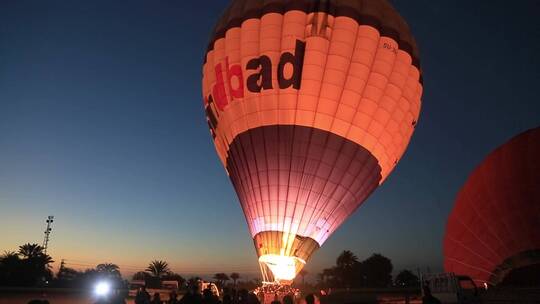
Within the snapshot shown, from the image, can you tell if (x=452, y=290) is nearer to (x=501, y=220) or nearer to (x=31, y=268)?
(x=501, y=220)

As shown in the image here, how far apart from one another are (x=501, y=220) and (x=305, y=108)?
9.24 meters

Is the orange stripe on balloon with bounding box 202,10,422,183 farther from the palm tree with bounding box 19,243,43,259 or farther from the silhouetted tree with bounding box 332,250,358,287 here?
the silhouetted tree with bounding box 332,250,358,287

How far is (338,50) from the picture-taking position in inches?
724

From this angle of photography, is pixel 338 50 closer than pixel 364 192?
Yes

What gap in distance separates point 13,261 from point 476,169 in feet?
185

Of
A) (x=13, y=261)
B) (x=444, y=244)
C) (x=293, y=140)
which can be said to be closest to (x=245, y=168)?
(x=293, y=140)

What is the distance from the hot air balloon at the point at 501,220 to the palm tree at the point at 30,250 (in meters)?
59.4

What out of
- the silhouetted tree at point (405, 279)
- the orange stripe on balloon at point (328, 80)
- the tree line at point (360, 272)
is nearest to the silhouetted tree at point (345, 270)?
the tree line at point (360, 272)

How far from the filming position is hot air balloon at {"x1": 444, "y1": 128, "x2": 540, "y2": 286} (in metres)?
16.1

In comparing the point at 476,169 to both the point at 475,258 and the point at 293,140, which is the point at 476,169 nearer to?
the point at 475,258

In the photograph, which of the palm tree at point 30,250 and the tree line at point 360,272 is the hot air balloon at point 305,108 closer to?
the palm tree at point 30,250

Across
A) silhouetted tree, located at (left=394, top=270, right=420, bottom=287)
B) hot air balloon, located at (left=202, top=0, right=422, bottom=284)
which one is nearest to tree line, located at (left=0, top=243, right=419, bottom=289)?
silhouetted tree, located at (left=394, top=270, right=420, bottom=287)

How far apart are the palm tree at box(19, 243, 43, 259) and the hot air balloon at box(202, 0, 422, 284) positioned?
Result: 2118 inches

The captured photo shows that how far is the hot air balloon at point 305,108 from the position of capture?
60.0 ft
